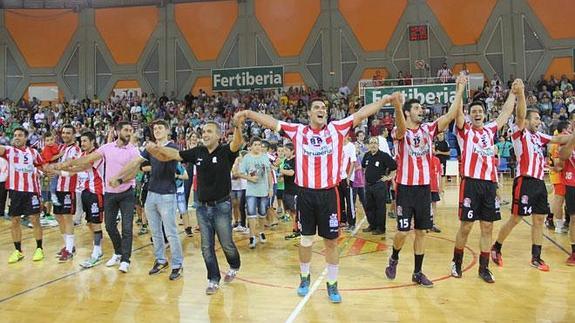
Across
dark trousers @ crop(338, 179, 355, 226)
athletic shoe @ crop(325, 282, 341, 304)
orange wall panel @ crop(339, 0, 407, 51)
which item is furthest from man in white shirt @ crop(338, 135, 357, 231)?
orange wall panel @ crop(339, 0, 407, 51)

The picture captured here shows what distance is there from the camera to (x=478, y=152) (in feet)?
19.1

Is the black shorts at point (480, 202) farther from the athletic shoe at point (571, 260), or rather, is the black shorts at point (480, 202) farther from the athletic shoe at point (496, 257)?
the athletic shoe at point (571, 260)

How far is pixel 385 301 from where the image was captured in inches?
203

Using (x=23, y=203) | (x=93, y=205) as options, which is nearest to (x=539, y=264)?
(x=93, y=205)

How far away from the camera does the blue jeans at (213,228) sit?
570 cm

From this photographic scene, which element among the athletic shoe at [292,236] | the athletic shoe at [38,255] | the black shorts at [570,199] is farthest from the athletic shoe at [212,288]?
the black shorts at [570,199]

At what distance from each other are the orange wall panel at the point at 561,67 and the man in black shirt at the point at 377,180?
18695 mm

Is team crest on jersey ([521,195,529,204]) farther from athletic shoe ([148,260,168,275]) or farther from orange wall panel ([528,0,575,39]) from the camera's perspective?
orange wall panel ([528,0,575,39])

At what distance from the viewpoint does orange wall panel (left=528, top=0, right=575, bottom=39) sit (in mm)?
22859

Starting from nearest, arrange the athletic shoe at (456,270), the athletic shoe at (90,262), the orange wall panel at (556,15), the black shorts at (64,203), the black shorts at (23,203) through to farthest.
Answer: the athletic shoe at (456,270), the athletic shoe at (90,262), the black shorts at (64,203), the black shorts at (23,203), the orange wall panel at (556,15)

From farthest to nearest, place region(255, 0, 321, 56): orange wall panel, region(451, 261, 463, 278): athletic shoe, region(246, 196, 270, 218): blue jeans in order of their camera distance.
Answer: region(255, 0, 321, 56): orange wall panel < region(246, 196, 270, 218): blue jeans < region(451, 261, 463, 278): athletic shoe

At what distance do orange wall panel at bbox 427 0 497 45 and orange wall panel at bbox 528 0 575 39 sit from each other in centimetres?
222

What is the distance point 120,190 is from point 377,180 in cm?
466

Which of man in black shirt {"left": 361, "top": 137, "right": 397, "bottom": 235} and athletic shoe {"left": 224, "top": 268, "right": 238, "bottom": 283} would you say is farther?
man in black shirt {"left": 361, "top": 137, "right": 397, "bottom": 235}
